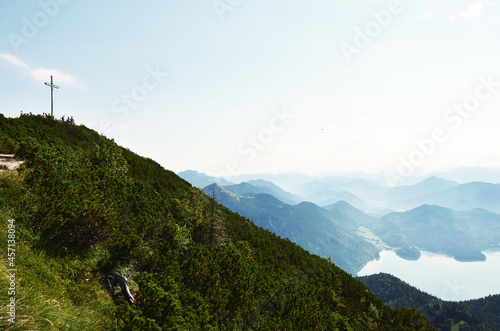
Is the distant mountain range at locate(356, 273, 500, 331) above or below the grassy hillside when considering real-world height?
below

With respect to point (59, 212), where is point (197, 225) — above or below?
below

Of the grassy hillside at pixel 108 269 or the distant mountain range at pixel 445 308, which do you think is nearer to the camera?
the grassy hillside at pixel 108 269

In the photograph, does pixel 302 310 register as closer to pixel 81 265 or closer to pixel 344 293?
pixel 81 265

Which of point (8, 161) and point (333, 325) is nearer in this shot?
point (8, 161)

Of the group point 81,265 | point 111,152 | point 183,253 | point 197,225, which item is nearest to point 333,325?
point 183,253

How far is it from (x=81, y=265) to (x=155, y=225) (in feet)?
17.7

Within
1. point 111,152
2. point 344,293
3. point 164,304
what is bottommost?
point 344,293

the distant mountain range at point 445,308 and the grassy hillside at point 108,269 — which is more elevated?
the grassy hillside at point 108,269

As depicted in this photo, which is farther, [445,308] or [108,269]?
[445,308]

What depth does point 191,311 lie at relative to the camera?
8672mm

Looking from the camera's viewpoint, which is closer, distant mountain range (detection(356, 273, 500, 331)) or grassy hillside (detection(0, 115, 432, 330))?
grassy hillside (detection(0, 115, 432, 330))

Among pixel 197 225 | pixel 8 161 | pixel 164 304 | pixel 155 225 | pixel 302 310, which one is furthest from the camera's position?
pixel 197 225

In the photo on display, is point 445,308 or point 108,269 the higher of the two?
point 108,269

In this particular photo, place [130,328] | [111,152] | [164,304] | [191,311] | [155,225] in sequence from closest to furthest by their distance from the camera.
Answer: [130,328] → [164,304] → [191,311] → [155,225] → [111,152]
